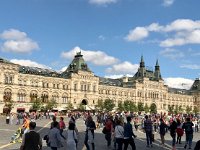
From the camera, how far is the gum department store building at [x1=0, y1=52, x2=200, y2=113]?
3952 inches

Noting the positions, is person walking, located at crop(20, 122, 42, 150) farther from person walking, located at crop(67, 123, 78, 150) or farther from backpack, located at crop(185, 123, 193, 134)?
backpack, located at crop(185, 123, 193, 134)

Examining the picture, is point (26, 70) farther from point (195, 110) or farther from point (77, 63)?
point (195, 110)

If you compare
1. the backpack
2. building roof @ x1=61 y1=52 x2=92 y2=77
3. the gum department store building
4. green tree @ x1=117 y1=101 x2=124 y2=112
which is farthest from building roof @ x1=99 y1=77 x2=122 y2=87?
the backpack

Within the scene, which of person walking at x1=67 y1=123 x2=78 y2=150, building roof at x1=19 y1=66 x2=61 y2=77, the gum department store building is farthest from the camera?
building roof at x1=19 y1=66 x2=61 y2=77

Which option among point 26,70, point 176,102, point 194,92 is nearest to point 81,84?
point 26,70

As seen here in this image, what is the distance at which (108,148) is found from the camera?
23031 millimetres

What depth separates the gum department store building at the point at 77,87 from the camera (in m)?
100

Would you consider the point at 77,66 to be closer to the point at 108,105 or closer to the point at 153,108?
the point at 108,105

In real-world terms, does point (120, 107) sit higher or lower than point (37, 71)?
lower

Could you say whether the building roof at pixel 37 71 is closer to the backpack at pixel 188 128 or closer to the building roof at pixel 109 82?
the building roof at pixel 109 82

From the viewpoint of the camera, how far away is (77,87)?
119 m

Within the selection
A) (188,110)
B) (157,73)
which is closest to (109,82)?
(157,73)

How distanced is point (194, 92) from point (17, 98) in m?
110

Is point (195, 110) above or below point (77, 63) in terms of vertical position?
below
